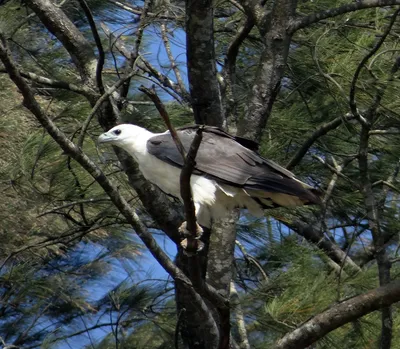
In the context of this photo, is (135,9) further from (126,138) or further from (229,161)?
(229,161)

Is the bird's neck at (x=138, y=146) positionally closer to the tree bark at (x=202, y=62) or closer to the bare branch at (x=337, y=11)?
the tree bark at (x=202, y=62)

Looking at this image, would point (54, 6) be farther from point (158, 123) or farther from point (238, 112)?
point (238, 112)

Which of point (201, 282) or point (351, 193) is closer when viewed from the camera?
point (201, 282)

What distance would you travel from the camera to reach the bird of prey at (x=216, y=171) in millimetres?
2797

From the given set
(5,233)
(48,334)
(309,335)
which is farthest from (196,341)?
(5,233)

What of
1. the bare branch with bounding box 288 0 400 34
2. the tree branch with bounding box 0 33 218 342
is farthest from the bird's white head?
the bare branch with bounding box 288 0 400 34

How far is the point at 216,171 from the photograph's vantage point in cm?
287

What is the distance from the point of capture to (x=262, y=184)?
109 inches

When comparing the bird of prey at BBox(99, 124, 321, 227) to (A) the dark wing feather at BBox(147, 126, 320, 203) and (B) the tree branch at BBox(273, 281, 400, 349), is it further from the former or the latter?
(B) the tree branch at BBox(273, 281, 400, 349)

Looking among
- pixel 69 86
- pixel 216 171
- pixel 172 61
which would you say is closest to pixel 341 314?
pixel 216 171

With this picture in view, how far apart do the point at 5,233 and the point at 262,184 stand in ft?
5.53

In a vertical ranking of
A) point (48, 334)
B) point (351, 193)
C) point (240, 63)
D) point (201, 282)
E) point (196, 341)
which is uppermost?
point (240, 63)

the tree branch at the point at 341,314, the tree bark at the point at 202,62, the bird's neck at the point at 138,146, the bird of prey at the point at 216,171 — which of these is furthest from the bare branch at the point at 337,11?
the tree branch at the point at 341,314

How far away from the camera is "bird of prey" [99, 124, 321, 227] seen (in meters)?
2.80
